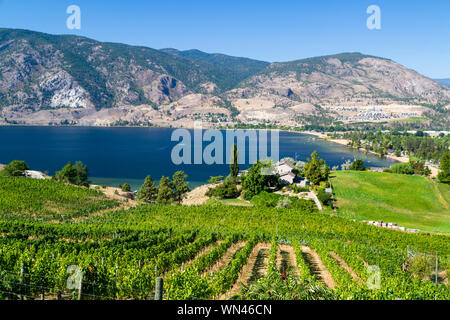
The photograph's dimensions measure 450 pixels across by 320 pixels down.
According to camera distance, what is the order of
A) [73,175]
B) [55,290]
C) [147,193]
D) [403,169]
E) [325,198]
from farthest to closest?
[403,169]
[73,175]
[147,193]
[325,198]
[55,290]

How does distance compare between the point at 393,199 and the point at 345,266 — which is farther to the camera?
the point at 393,199

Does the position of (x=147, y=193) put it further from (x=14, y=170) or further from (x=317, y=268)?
(x=317, y=268)

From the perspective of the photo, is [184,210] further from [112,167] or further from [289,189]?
[112,167]

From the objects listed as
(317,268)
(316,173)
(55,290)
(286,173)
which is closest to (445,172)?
(316,173)

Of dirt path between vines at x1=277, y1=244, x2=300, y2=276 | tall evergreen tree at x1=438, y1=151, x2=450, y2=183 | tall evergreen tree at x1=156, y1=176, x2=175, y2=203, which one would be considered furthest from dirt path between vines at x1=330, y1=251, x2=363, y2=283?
tall evergreen tree at x1=438, y1=151, x2=450, y2=183

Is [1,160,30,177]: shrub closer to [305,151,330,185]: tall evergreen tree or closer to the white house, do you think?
the white house
